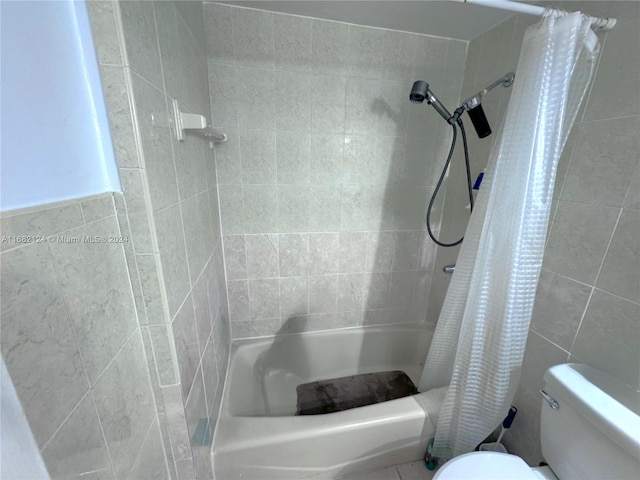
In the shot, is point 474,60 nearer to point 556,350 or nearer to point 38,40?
point 556,350

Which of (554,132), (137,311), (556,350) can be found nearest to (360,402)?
(556,350)

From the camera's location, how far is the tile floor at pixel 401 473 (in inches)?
44.1

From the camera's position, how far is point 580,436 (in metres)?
0.70

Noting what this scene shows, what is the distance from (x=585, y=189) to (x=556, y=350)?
0.61 meters

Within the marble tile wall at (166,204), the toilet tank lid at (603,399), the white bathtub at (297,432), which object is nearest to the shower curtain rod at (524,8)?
the marble tile wall at (166,204)

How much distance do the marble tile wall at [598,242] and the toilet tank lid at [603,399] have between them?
0.14ft

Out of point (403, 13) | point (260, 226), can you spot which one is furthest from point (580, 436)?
point (403, 13)

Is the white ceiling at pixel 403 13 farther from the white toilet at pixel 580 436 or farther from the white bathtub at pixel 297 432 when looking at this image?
the white bathtub at pixel 297 432

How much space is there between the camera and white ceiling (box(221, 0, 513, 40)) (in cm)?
107

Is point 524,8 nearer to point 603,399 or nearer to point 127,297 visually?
point 603,399

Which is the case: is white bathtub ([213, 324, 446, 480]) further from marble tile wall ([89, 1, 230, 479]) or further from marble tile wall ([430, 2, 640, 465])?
marble tile wall ([430, 2, 640, 465])

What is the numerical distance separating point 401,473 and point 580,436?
782 millimetres

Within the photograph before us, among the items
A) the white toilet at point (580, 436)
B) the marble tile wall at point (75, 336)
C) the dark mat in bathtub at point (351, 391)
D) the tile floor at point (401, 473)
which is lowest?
the tile floor at point (401, 473)

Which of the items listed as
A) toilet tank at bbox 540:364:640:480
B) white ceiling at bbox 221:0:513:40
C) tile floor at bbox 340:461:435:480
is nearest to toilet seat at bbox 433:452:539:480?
toilet tank at bbox 540:364:640:480
